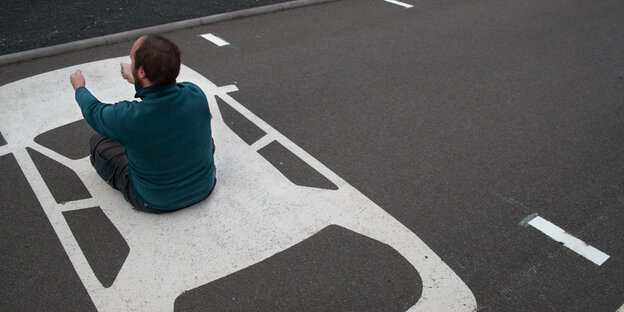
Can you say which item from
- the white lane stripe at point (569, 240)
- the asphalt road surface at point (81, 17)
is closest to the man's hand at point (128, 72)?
the white lane stripe at point (569, 240)

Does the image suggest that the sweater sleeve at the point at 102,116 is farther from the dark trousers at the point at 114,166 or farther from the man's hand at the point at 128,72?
the dark trousers at the point at 114,166

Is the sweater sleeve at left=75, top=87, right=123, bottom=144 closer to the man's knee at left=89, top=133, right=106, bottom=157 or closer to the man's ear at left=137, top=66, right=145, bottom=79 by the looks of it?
the man's ear at left=137, top=66, right=145, bottom=79

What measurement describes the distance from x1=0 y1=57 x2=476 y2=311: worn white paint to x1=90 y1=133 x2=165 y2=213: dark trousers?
0.13 metres

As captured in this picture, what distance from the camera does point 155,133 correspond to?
307 centimetres

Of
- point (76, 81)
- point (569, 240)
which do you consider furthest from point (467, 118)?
point (76, 81)

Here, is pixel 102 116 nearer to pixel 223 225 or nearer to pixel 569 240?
pixel 223 225

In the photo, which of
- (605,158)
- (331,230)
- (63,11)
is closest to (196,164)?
(331,230)

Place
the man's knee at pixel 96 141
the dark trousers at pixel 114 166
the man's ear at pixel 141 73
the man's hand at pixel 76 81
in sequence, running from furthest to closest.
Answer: the man's knee at pixel 96 141
the dark trousers at pixel 114 166
the man's hand at pixel 76 81
the man's ear at pixel 141 73

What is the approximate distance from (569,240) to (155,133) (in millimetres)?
3245

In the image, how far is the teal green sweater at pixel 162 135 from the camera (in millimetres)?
3014

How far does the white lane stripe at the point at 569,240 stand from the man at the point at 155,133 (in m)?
2.71

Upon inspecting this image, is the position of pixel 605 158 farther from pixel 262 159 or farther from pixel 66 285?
pixel 66 285

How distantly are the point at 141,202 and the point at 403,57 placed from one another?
4.33m

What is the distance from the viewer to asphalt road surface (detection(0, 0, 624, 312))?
3604mm
